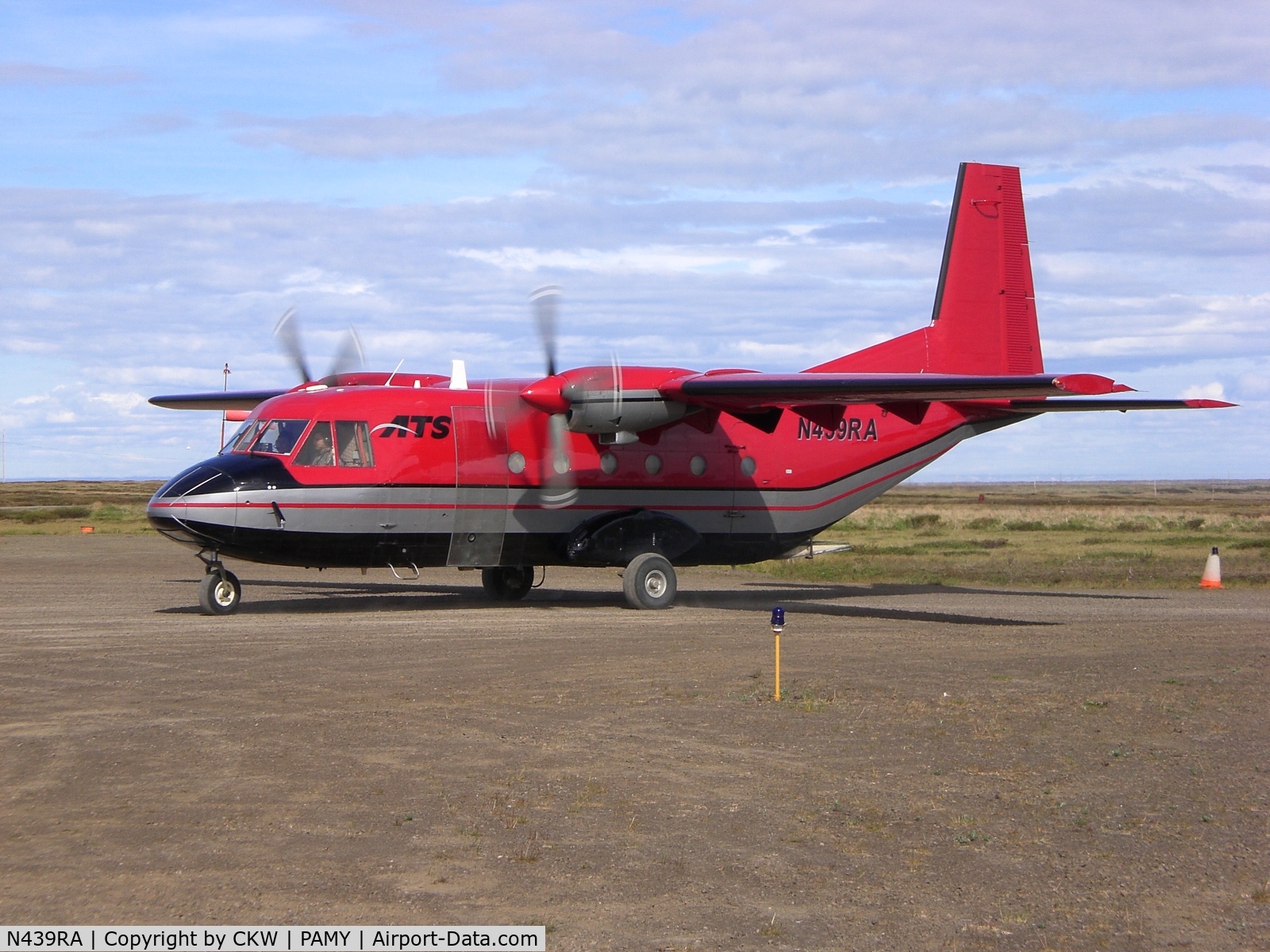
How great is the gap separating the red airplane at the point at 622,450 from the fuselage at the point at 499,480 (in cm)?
3

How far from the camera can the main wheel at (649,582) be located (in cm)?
2069

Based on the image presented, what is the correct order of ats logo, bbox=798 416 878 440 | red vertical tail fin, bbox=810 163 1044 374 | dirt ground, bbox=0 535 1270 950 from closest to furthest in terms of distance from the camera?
dirt ground, bbox=0 535 1270 950
ats logo, bbox=798 416 878 440
red vertical tail fin, bbox=810 163 1044 374

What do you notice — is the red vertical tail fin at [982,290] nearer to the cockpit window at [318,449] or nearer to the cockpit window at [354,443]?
the cockpit window at [354,443]

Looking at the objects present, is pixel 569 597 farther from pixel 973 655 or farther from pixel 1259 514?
pixel 1259 514

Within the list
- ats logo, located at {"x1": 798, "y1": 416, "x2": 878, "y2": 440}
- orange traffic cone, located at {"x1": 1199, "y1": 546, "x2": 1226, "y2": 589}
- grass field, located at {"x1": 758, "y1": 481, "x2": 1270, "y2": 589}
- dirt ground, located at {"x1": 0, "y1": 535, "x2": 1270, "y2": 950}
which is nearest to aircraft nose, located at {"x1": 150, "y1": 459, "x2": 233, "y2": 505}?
dirt ground, located at {"x1": 0, "y1": 535, "x2": 1270, "y2": 950}

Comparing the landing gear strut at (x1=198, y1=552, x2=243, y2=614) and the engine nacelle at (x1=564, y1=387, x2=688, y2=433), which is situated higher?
the engine nacelle at (x1=564, y1=387, x2=688, y2=433)

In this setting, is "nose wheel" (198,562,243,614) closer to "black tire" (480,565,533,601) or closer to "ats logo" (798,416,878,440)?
"black tire" (480,565,533,601)

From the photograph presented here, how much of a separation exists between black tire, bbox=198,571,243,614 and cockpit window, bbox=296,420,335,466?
2101 millimetres

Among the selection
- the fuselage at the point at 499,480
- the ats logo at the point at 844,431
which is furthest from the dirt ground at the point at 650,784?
the ats logo at the point at 844,431

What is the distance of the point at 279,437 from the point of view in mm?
18797

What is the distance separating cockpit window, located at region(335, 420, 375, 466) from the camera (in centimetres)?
1903

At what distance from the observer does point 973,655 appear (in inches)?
587

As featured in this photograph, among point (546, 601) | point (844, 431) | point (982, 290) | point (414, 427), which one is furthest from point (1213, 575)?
point (414, 427)
